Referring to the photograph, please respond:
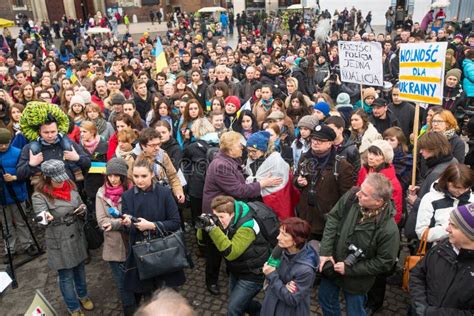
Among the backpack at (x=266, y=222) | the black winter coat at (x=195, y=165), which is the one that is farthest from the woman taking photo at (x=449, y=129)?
the black winter coat at (x=195, y=165)

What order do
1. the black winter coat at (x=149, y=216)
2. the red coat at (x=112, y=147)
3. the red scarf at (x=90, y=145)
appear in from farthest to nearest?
the red scarf at (x=90, y=145) → the red coat at (x=112, y=147) → the black winter coat at (x=149, y=216)

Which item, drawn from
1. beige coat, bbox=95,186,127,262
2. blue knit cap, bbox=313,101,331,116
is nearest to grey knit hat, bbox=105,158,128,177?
beige coat, bbox=95,186,127,262

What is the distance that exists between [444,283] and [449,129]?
10.1 feet

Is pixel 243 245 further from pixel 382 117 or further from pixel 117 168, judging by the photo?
pixel 382 117

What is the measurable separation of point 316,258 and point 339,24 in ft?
91.4

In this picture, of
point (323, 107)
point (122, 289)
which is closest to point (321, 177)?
point (122, 289)

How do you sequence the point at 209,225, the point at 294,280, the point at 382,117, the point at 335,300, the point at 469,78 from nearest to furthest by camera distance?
the point at 294,280
the point at 209,225
the point at 335,300
the point at 382,117
the point at 469,78

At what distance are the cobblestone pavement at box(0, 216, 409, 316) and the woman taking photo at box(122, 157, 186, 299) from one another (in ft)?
2.83

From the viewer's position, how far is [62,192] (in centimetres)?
419

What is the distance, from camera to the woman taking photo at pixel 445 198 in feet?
11.2

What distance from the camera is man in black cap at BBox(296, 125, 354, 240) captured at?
4.12 meters

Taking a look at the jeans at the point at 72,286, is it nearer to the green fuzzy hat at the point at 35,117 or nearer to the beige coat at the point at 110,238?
the beige coat at the point at 110,238

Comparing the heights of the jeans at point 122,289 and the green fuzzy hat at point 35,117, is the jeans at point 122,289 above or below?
below

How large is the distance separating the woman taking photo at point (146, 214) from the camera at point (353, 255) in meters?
1.66
